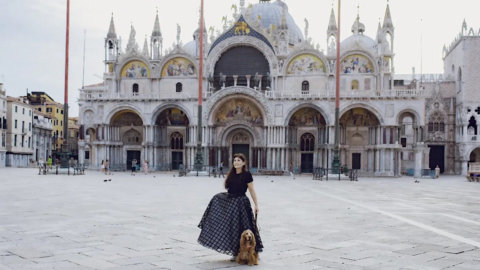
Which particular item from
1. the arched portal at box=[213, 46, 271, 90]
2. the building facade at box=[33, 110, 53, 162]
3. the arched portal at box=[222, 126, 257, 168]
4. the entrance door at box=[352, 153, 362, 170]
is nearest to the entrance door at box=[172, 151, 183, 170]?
the arched portal at box=[222, 126, 257, 168]

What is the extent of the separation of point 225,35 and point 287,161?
13340 mm

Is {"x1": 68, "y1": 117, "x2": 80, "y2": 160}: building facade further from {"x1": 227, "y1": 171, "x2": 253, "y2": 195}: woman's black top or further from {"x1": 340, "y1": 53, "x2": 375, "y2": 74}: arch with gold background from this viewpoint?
{"x1": 227, "y1": 171, "x2": 253, "y2": 195}: woman's black top

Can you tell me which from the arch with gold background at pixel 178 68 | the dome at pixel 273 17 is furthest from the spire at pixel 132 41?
the dome at pixel 273 17

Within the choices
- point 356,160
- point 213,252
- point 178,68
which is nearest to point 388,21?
point 356,160

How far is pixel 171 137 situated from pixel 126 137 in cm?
458

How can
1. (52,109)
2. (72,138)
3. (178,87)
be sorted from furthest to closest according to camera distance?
(72,138) → (52,109) → (178,87)

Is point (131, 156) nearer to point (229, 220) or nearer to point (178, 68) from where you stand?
point (178, 68)

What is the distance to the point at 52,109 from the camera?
264 ft

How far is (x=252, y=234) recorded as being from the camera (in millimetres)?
7336

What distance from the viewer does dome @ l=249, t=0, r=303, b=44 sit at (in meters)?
59.2

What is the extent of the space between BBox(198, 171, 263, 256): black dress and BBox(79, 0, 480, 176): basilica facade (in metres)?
36.2

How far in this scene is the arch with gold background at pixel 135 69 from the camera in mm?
49219

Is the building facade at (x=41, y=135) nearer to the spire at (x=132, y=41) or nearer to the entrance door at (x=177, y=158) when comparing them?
the spire at (x=132, y=41)

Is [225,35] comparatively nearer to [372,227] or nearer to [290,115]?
[290,115]
